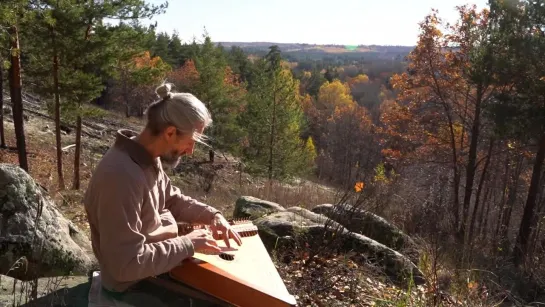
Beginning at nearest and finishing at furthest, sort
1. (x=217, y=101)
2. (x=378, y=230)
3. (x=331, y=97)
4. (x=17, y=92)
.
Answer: (x=378, y=230), (x=17, y=92), (x=217, y=101), (x=331, y=97)

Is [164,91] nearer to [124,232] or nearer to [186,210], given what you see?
[124,232]

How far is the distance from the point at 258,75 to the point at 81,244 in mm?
21718

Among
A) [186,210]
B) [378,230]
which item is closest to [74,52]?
[378,230]

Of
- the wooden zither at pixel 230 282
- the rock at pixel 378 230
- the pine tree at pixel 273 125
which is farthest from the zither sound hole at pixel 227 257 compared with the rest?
the pine tree at pixel 273 125

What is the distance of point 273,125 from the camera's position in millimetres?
24594

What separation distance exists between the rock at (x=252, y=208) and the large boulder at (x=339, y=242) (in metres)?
1.25

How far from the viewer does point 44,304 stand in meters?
2.54

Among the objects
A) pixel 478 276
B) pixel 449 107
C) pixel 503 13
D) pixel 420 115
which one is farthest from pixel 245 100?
pixel 478 276

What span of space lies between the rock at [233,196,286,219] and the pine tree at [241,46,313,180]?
17.3 meters

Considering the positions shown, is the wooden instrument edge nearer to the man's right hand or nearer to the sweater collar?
the man's right hand

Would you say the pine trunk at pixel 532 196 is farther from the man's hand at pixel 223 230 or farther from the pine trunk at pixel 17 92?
the pine trunk at pixel 17 92

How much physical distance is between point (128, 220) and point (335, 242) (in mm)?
3033

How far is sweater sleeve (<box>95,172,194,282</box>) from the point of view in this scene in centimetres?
221

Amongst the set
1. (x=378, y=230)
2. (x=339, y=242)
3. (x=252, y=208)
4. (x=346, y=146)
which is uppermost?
(x=339, y=242)
